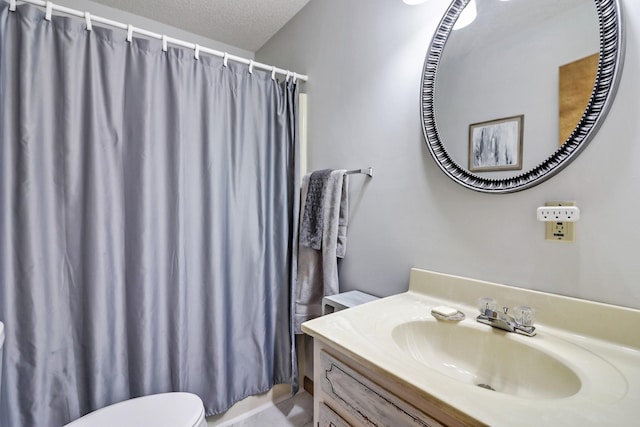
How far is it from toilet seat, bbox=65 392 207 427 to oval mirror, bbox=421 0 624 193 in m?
1.29

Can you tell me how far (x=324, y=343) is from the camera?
0.86 m

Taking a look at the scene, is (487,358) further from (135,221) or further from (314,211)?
(135,221)

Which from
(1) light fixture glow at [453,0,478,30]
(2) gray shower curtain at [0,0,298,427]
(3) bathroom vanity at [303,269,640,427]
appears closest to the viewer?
(3) bathroom vanity at [303,269,640,427]

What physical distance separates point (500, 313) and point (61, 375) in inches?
66.6

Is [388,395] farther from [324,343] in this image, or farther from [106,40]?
[106,40]

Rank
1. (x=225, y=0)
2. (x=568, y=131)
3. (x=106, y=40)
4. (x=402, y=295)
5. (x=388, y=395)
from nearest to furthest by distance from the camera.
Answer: (x=388, y=395)
(x=568, y=131)
(x=402, y=295)
(x=106, y=40)
(x=225, y=0)

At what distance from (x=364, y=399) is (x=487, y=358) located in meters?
0.39

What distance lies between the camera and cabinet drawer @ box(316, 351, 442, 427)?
63 centimetres

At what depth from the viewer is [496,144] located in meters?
0.95

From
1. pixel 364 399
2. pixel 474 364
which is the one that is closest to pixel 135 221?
pixel 364 399

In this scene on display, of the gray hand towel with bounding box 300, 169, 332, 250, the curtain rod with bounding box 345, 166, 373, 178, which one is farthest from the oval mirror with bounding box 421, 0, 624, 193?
the gray hand towel with bounding box 300, 169, 332, 250

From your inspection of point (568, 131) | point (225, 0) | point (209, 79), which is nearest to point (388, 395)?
point (568, 131)

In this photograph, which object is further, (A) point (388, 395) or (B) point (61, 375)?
(B) point (61, 375)

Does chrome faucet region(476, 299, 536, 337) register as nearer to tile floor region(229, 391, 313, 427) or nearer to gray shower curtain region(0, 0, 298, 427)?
gray shower curtain region(0, 0, 298, 427)
